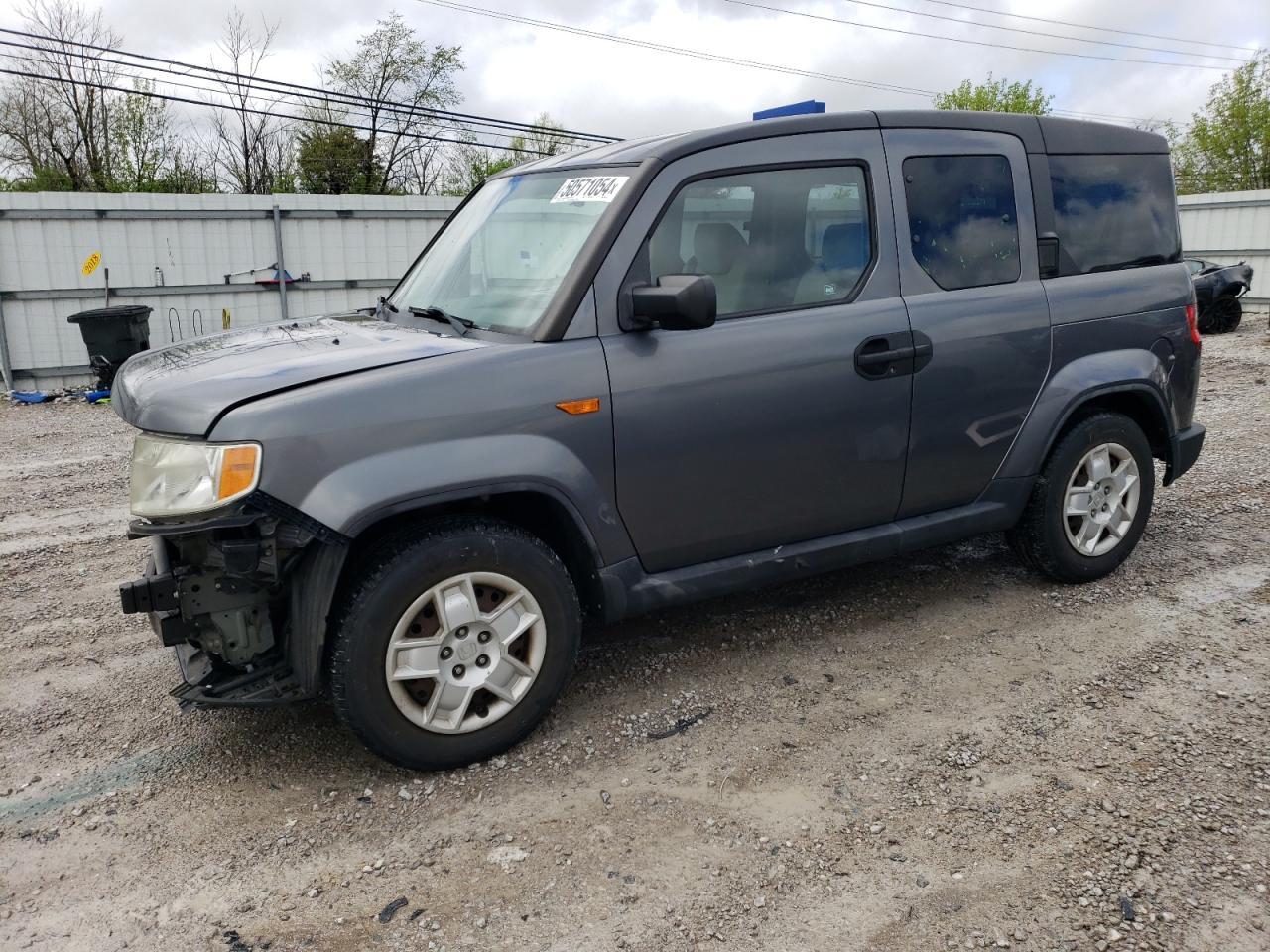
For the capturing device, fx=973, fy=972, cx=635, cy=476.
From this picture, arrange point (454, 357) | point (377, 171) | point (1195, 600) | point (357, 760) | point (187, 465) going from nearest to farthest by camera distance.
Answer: point (187, 465) → point (454, 357) → point (357, 760) → point (1195, 600) → point (377, 171)

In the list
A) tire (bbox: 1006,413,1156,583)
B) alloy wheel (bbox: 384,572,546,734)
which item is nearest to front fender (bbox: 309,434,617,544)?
alloy wheel (bbox: 384,572,546,734)

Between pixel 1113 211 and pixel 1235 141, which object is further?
pixel 1235 141

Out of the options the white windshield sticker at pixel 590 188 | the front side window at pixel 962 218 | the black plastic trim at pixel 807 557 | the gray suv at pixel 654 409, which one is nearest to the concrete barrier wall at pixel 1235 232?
the gray suv at pixel 654 409

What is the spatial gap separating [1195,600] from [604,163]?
3266 millimetres

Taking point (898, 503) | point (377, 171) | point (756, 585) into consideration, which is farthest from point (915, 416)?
point (377, 171)

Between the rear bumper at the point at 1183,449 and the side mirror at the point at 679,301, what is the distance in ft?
9.06

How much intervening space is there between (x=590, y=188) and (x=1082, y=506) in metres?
2.66

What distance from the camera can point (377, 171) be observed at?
3634 cm

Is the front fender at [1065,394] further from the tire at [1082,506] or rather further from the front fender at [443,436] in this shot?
the front fender at [443,436]

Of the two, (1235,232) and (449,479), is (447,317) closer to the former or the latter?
(449,479)

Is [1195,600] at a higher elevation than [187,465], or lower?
lower

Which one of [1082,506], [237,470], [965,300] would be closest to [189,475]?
[237,470]

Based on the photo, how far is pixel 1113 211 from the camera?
14.7 ft

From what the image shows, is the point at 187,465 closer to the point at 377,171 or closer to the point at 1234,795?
the point at 1234,795
